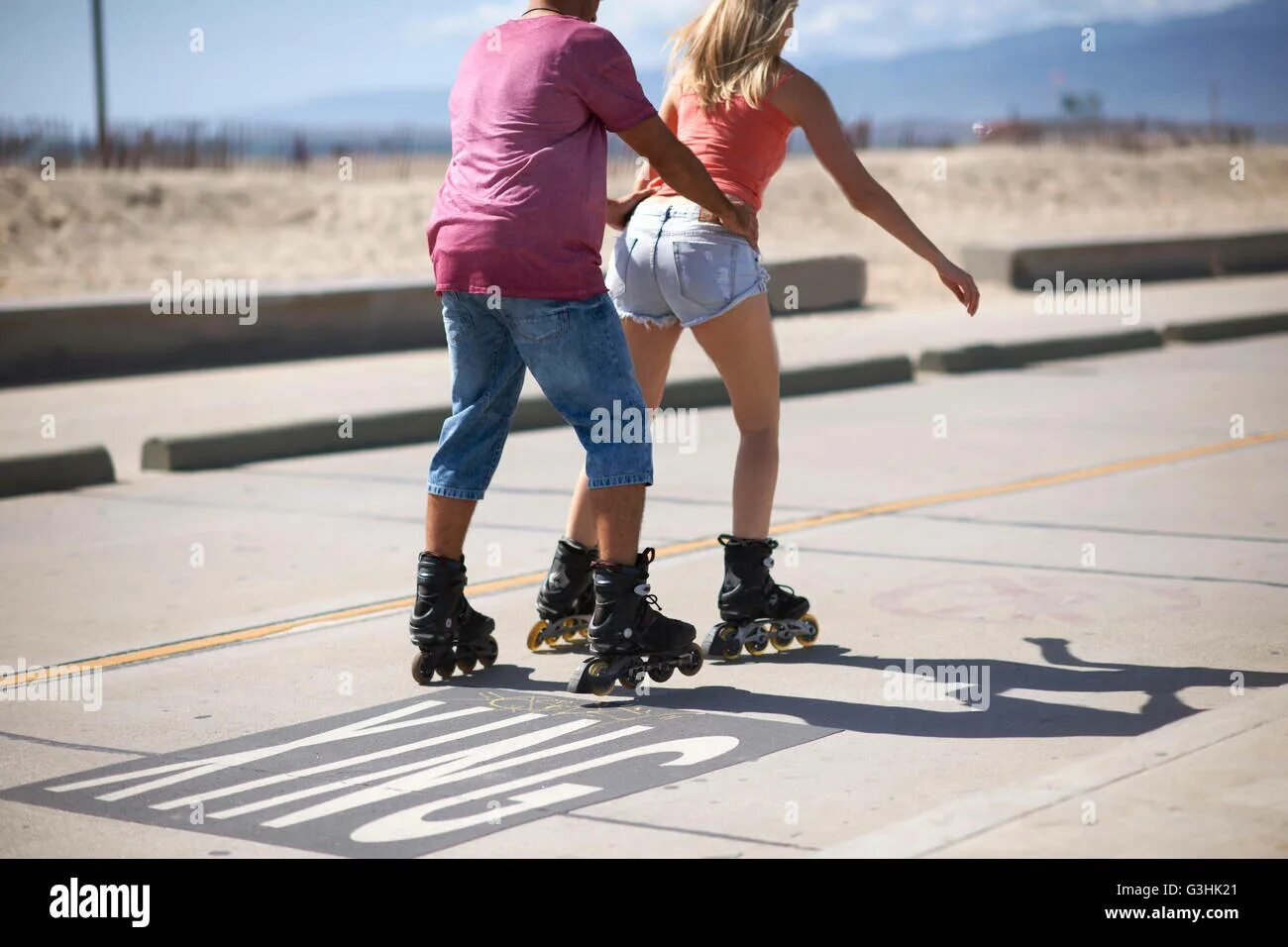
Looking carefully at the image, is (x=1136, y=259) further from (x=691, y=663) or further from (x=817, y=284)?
(x=691, y=663)

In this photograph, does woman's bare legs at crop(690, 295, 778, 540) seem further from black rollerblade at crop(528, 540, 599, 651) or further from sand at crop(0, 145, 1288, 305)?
sand at crop(0, 145, 1288, 305)

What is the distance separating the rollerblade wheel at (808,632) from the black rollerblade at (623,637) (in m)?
0.65

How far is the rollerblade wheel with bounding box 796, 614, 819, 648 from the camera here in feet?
20.0

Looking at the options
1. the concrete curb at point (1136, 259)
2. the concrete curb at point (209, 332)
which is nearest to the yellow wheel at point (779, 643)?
the concrete curb at point (209, 332)

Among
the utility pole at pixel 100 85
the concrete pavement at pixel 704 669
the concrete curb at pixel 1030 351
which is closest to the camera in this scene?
the concrete pavement at pixel 704 669

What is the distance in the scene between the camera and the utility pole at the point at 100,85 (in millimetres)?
44250

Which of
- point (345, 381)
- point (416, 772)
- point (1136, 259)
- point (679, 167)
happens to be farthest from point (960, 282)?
point (1136, 259)

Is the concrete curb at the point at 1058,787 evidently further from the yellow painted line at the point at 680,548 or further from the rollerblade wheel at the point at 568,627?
the yellow painted line at the point at 680,548

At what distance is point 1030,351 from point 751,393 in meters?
10.0

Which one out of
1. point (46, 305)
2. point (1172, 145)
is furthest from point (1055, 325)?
point (1172, 145)

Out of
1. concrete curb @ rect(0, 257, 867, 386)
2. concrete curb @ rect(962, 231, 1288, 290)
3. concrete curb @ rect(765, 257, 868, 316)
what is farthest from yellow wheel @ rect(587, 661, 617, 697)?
concrete curb @ rect(962, 231, 1288, 290)

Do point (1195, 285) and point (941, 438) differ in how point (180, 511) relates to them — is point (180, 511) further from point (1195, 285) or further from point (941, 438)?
point (1195, 285)

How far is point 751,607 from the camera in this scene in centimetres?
600
